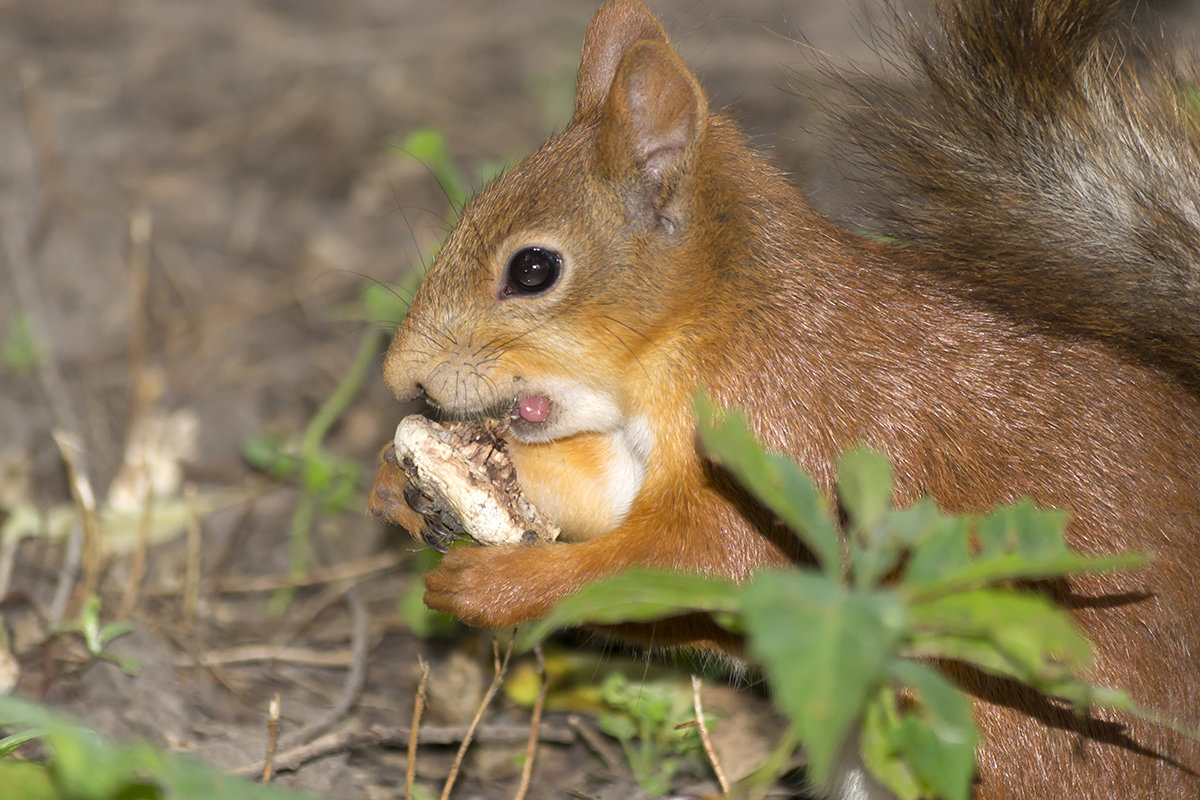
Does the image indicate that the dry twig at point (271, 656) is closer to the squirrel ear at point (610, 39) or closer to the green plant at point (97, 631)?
the green plant at point (97, 631)

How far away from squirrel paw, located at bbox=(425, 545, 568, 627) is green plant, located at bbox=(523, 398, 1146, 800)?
55 centimetres

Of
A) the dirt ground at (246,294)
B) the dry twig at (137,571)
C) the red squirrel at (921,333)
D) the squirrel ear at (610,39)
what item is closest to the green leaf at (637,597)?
the red squirrel at (921,333)

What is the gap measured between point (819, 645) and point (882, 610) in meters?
0.10

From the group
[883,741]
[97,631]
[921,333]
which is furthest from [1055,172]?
[97,631]

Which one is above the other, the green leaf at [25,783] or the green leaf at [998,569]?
the green leaf at [998,569]

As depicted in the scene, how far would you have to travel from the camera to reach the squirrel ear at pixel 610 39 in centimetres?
223

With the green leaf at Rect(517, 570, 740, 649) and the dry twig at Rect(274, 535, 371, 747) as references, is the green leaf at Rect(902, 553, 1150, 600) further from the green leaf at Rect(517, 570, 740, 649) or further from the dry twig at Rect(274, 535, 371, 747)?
the dry twig at Rect(274, 535, 371, 747)

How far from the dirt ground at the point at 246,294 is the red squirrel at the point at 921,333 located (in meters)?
0.42

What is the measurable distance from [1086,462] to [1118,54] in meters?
0.82

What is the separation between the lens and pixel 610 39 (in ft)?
7.31

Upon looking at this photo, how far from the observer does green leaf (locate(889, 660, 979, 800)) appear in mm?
1116

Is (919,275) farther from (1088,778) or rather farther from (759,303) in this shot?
(1088,778)

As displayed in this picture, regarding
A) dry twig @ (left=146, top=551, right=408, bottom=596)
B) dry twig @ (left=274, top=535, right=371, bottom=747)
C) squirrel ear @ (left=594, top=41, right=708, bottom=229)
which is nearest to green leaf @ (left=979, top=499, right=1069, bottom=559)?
squirrel ear @ (left=594, top=41, right=708, bottom=229)

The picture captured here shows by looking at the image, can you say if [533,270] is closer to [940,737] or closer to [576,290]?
[576,290]
